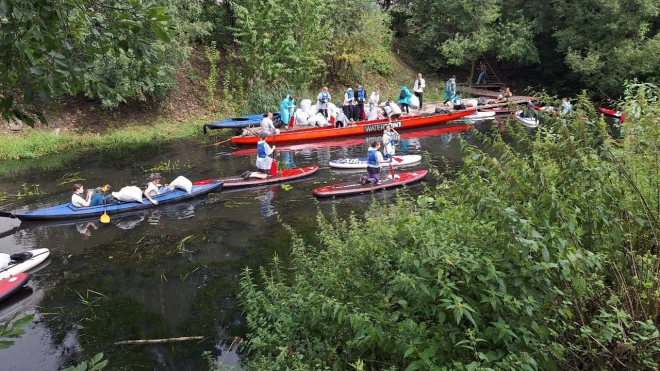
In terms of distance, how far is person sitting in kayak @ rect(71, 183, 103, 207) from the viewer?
462 inches

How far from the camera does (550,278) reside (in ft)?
13.3

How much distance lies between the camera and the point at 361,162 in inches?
600

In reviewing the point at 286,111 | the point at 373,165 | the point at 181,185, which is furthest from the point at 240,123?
the point at 373,165

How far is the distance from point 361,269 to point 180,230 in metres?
6.53

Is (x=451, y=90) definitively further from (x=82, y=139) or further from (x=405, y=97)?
(x=82, y=139)

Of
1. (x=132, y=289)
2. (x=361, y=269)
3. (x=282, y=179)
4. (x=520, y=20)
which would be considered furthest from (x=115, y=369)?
(x=520, y=20)

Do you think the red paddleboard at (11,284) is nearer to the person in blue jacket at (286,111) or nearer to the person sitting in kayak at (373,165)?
the person sitting in kayak at (373,165)

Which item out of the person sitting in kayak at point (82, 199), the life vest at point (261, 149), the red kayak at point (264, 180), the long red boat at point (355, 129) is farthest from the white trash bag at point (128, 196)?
the long red boat at point (355, 129)

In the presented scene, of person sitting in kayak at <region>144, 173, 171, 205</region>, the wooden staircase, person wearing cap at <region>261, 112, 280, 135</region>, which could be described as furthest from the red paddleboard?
the wooden staircase

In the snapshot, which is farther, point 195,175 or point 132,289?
point 195,175

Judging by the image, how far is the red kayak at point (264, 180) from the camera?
13.8 metres

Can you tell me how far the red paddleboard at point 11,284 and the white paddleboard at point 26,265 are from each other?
19 centimetres

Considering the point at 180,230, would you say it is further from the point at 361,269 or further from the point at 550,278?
the point at 550,278

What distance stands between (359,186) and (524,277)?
29.1 feet
